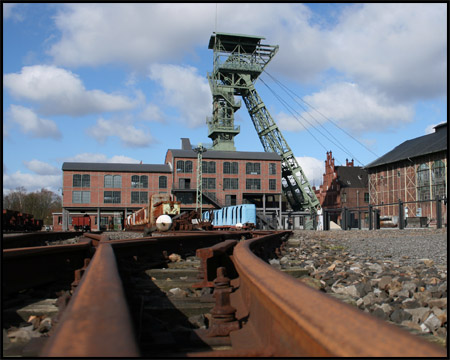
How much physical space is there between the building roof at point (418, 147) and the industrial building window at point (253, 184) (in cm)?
1388

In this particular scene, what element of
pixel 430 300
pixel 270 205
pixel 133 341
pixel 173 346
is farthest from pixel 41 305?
pixel 270 205

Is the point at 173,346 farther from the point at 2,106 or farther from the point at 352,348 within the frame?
the point at 2,106

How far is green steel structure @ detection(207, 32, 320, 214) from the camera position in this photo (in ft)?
210

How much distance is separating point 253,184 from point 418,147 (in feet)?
66.3

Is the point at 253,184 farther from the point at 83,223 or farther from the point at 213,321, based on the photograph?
the point at 213,321

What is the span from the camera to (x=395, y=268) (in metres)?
6.43

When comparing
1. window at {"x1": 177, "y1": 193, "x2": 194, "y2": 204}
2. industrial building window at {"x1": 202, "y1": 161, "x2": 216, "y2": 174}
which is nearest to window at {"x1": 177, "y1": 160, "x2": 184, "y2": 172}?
industrial building window at {"x1": 202, "y1": 161, "x2": 216, "y2": 174}

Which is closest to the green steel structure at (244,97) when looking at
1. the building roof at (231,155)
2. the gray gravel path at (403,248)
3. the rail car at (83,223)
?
the building roof at (231,155)

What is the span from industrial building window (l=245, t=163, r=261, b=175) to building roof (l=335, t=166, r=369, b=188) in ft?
69.2

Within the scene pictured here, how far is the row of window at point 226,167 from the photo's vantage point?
189ft

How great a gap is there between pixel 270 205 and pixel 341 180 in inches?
712

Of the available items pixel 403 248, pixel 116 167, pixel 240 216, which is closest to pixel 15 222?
pixel 240 216

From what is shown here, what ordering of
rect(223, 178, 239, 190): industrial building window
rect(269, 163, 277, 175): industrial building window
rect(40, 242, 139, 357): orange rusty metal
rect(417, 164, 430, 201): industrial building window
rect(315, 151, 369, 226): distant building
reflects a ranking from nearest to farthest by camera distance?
rect(40, 242, 139, 357): orange rusty metal
rect(417, 164, 430, 201): industrial building window
rect(223, 178, 239, 190): industrial building window
rect(269, 163, 277, 175): industrial building window
rect(315, 151, 369, 226): distant building

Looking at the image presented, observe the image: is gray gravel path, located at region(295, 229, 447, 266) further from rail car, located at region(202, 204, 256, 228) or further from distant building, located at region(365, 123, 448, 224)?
distant building, located at region(365, 123, 448, 224)
